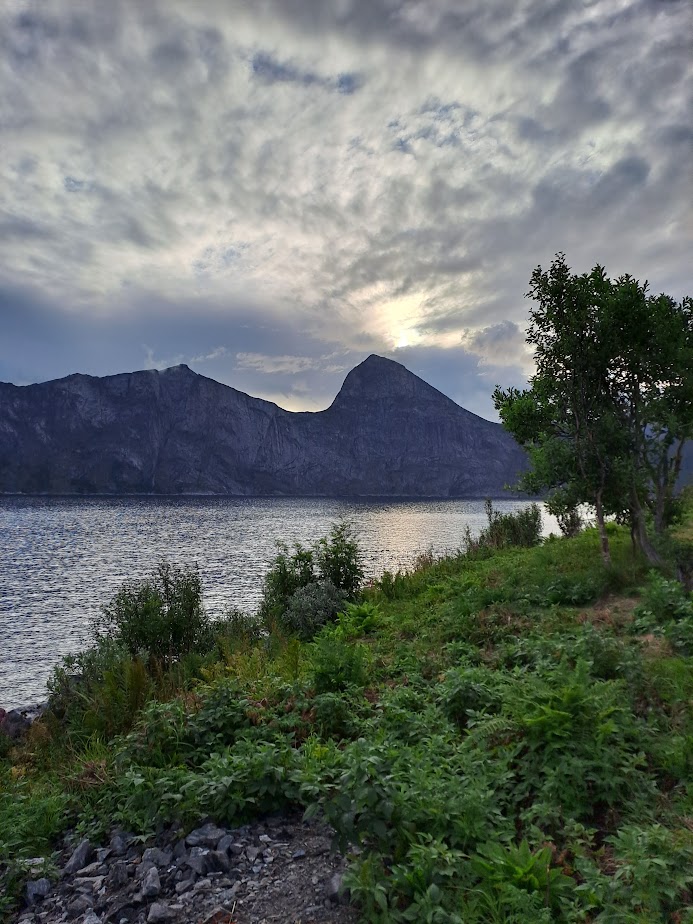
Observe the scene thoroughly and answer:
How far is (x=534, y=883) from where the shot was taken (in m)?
3.80

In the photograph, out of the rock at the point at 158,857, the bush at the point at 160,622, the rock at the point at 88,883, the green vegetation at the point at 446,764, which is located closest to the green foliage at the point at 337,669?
the green vegetation at the point at 446,764

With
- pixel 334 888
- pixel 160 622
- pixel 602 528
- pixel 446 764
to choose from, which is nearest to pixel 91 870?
pixel 334 888

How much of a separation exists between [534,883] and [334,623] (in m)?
12.4

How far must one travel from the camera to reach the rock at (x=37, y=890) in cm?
468

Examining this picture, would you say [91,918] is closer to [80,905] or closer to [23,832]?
[80,905]

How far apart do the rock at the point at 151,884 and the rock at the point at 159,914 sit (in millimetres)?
230

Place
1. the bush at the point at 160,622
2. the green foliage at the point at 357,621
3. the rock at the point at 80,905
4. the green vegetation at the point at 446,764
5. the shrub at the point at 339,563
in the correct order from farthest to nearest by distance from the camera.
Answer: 1. the shrub at the point at 339,563
2. the bush at the point at 160,622
3. the green foliage at the point at 357,621
4. the rock at the point at 80,905
5. the green vegetation at the point at 446,764

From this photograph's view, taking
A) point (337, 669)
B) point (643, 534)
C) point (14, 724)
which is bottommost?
point (14, 724)

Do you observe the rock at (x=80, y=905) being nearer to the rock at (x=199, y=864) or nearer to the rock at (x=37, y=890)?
the rock at (x=37, y=890)

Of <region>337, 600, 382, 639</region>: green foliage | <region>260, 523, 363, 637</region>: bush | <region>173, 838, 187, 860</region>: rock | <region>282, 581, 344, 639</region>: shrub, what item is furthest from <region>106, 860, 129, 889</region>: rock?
<region>260, 523, 363, 637</region>: bush

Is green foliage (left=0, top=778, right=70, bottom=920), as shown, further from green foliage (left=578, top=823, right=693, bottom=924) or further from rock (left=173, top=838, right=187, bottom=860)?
green foliage (left=578, top=823, right=693, bottom=924)

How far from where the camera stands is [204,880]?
177 inches

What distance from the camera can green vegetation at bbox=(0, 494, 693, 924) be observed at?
12.8 feet

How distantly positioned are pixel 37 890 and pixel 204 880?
64.3 inches
